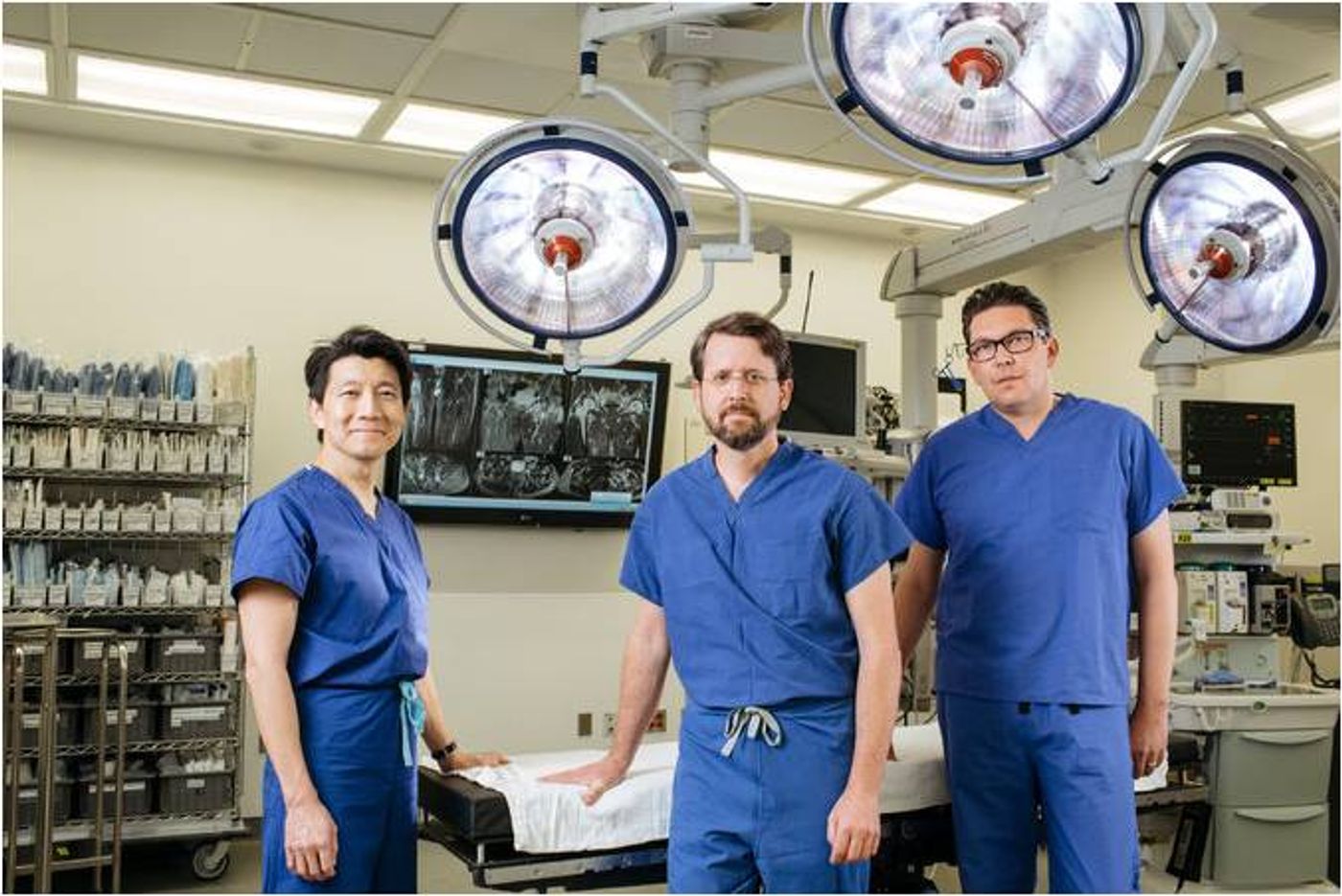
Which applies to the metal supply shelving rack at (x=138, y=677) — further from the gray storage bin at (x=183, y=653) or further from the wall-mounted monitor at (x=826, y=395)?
the wall-mounted monitor at (x=826, y=395)

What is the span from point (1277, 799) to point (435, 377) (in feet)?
11.1

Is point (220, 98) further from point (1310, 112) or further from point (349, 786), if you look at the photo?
point (1310, 112)

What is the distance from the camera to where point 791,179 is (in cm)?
523

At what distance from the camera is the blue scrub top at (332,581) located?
1992 millimetres

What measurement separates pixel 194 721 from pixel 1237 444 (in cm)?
372

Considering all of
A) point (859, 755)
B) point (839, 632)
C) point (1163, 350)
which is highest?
point (1163, 350)

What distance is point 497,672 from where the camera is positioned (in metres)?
5.31

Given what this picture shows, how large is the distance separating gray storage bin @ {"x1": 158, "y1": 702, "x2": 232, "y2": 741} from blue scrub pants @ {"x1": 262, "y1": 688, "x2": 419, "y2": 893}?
8.26 feet

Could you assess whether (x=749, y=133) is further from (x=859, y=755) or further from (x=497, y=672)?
(x=859, y=755)

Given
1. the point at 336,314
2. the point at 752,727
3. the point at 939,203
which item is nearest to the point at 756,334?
the point at 752,727

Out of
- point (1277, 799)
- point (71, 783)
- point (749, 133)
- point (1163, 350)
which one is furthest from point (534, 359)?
point (1277, 799)

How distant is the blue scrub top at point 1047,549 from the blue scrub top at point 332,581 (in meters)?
1.00

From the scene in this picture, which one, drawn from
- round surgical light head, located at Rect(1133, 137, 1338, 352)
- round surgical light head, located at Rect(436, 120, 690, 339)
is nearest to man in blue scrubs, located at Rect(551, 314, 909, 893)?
round surgical light head, located at Rect(436, 120, 690, 339)

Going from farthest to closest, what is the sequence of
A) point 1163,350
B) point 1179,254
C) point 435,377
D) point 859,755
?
point 435,377, point 1163,350, point 1179,254, point 859,755
